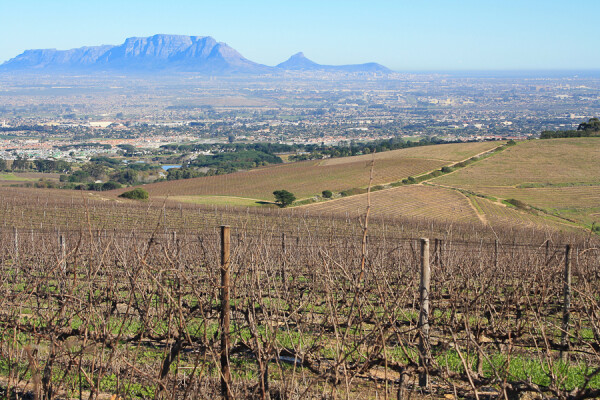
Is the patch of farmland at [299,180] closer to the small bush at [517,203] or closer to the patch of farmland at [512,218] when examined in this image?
the small bush at [517,203]

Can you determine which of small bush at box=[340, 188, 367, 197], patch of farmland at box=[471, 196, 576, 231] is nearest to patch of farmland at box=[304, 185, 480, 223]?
patch of farmland at box=[471, 196, 576, 231]

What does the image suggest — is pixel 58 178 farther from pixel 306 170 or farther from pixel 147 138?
pixel 147 138

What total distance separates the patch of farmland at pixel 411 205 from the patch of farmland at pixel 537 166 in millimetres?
4868

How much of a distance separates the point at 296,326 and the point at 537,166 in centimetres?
4885

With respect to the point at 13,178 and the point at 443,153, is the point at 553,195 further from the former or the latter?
the point at 13,178

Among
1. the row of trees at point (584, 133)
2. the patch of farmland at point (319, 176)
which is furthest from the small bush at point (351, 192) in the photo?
the row of trees at point (584, 133)

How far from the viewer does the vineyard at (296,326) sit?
301 centimetres

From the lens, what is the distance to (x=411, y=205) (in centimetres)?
3722

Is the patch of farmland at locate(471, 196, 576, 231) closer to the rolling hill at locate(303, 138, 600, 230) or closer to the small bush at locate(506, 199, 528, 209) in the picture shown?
the rolling hill at locate(303, 138, 600, 230)

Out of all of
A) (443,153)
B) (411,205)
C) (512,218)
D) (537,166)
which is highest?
(443,153)

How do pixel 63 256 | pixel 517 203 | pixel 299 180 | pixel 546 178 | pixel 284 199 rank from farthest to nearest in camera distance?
pixel 299 180
pixel 546 178
pixel 284 199
pixel 517 203
pixel 63 256

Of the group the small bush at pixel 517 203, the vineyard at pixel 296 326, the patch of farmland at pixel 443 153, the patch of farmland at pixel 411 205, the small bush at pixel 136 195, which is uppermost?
the vineyard at pixel 296 326

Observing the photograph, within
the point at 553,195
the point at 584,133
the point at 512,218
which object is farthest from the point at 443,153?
the point at 512,218

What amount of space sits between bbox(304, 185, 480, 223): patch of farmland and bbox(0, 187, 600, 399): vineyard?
22566 millimetres
